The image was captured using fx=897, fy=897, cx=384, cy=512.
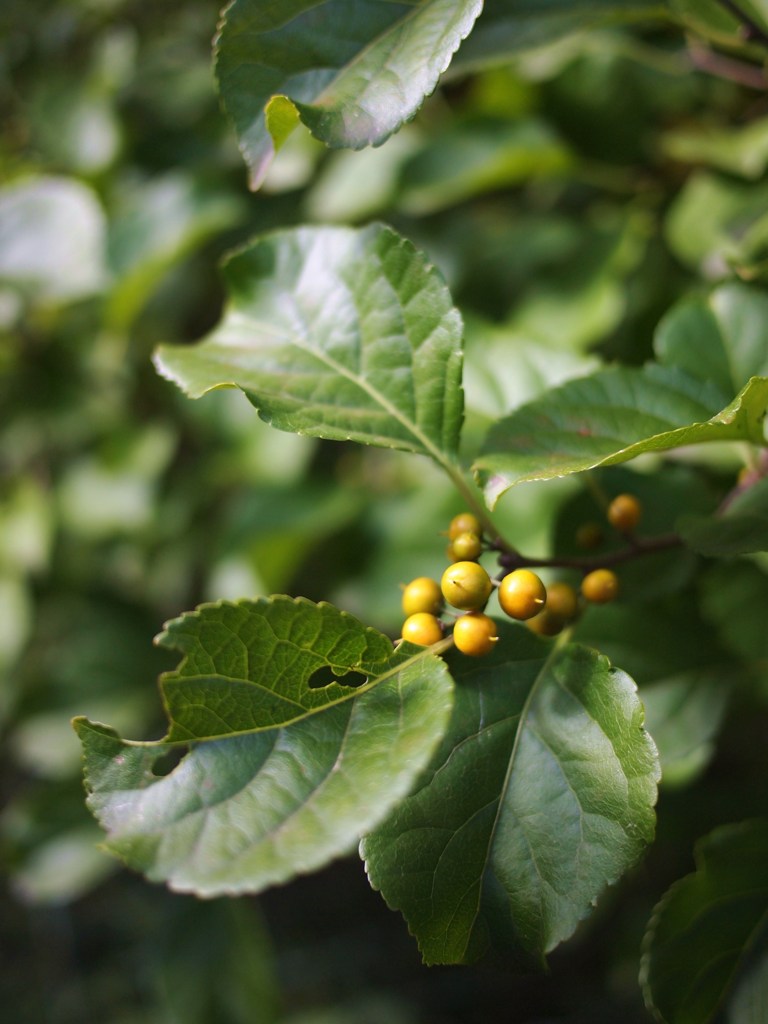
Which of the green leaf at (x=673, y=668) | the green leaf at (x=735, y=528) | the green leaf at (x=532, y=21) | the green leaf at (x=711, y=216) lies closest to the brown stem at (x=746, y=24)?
the green leaf at (x=532, y=21)

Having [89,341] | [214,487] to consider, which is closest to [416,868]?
[214,487]

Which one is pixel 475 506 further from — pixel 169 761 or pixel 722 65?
pixel 722 65

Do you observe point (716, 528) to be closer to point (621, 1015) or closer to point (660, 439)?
point (660, 439)

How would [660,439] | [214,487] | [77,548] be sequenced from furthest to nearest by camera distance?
[77,548] → [214,487] → [660,439]

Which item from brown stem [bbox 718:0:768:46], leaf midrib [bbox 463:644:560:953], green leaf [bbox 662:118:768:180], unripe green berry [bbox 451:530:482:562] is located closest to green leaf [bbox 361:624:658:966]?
leaf midrib [bbox 463:644:560:953]

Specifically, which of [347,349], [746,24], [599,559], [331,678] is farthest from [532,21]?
[331,678]

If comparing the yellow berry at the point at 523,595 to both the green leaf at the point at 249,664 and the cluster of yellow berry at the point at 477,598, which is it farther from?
the green leaf at the point at 249,664

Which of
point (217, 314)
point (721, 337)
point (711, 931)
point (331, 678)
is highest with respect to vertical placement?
point (721, 337)
